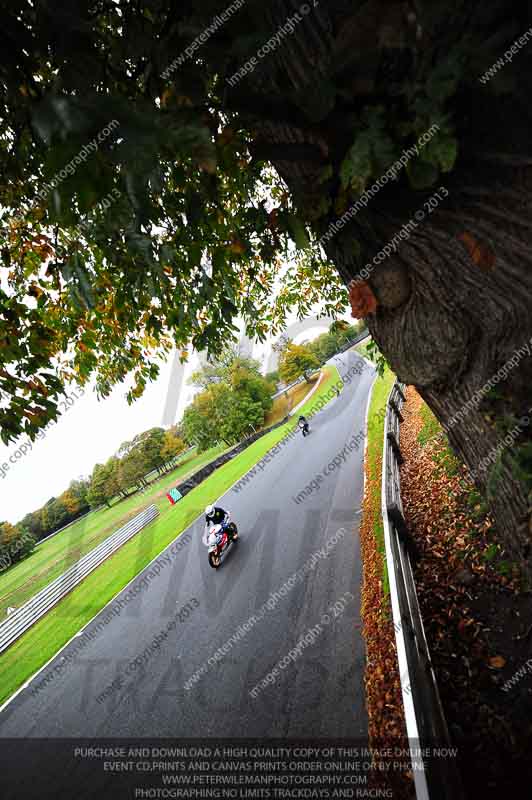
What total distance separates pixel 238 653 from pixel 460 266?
250 inches

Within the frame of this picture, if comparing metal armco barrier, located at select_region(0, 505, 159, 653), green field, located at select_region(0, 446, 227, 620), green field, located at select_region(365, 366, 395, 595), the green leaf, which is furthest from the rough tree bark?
green field, located at select_region(0, 446, 227, 620)

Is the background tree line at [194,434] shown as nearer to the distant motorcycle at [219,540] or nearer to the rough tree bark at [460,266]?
the distant motorcycle at [219,540]

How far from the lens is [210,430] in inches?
1587

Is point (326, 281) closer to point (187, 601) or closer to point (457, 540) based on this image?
point (457, 540)

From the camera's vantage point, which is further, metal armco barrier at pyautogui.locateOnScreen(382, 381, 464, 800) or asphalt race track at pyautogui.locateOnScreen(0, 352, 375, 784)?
asphalt race track at pyautogui.locateOnScreen(0, 352, 375, 784)

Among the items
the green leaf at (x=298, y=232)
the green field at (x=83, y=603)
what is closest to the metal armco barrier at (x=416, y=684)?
the green leaf at (x=298, y=232)

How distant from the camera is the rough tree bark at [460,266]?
1.43 m

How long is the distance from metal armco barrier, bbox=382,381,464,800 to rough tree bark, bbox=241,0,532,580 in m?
1.90

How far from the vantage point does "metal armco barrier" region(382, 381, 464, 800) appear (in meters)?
2.35

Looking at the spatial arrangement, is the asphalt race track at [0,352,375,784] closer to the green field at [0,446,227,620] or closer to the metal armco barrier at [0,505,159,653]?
the metal armco barrier at [0,505,159,653]

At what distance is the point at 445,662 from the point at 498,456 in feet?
11.6

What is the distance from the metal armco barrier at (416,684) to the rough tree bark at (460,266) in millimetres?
1895

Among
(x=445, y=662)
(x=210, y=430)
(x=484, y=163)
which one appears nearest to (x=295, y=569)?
(x=445, y=662)

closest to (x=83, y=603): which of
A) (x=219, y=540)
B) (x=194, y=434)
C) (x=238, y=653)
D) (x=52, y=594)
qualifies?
(x=52, y=594)
